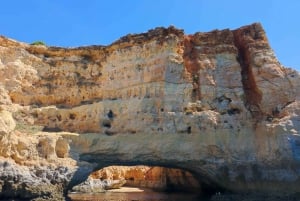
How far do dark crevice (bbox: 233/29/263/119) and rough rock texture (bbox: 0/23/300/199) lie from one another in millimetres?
85

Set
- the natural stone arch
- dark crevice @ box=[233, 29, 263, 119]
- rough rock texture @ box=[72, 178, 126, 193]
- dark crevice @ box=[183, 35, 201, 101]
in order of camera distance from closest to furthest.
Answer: the natural stone arch
dark crevice @ box=[233, 29, 263, 119]
dark crevice @ box=[183, 35, 201, 101]
rough rock texture @ box=[72, 178, 126, 193]

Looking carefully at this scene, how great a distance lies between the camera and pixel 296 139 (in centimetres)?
2673

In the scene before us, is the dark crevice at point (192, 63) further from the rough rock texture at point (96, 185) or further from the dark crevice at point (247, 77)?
the rough rock texture at point (96, 185)

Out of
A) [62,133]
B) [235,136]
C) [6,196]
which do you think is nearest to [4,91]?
[62,133]

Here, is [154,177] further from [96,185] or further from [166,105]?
[166,105]

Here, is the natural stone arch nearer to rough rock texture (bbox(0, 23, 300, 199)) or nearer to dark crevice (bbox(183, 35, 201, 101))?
rough rock texture (bbox(0, 23, 300, 199))

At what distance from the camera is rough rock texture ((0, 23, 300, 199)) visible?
89.4ft

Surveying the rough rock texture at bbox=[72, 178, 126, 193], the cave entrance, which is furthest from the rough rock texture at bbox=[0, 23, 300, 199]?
the rough rock texture at bbox=[72, 178, 126, 193]

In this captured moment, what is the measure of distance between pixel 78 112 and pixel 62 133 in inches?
96.8

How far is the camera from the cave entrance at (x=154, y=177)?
40.9 meters

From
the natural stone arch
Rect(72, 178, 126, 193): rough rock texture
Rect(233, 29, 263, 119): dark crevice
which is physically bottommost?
Rect(72, 178, 126, 193): rough rock texture

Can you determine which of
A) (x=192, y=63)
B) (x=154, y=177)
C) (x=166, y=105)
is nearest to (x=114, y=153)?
(x=166, y=105)

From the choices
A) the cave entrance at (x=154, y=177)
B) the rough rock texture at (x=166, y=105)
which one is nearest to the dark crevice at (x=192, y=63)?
the rough rock texture at (x=166, y=105)

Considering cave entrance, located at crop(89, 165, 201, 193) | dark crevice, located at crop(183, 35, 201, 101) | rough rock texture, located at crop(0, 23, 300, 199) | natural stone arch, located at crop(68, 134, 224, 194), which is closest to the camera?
rough rock texture, located at crop(0, 23, 300, 199)
